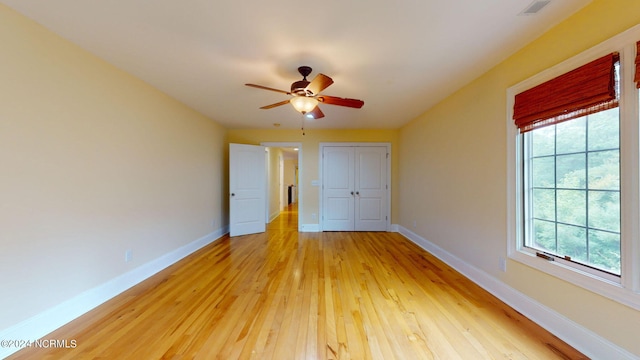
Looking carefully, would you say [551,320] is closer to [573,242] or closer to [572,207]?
[573,242]

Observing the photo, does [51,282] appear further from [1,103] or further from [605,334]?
[605,334]

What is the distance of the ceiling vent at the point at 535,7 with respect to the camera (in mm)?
1550

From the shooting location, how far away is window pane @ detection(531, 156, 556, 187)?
1914mm

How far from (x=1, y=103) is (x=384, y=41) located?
2790 millimetres

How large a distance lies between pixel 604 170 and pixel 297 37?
2371 mm

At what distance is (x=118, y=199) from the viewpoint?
97.7 inches

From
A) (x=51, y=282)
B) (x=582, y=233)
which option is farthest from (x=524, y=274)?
(x=51, y=282)

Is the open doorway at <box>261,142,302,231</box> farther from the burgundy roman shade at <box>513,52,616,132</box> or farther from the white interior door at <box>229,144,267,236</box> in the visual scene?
the burgundy roman shade at <box>513,52,616,132</box>

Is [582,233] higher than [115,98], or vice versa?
[115,98]

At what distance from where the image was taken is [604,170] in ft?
5.06

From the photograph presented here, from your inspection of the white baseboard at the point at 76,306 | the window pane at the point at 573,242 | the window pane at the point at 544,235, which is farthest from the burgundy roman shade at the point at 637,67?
the white baseboard at the point at 76,306

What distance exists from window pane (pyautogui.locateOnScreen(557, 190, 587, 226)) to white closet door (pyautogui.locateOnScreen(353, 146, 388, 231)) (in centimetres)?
363

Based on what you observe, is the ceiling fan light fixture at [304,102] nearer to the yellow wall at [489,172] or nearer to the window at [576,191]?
the yellow wall at [489,172]

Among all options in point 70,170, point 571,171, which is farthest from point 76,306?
point 571,171
